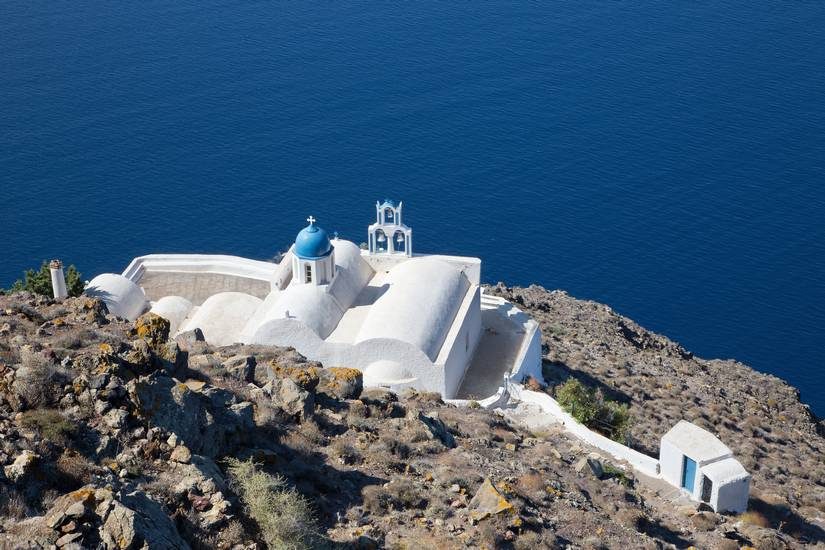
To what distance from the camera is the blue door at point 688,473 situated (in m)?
31.3

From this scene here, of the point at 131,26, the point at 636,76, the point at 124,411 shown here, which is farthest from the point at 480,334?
the point at 131,26

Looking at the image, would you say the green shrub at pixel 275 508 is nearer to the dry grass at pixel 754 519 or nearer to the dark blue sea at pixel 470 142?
the dry grass at pixel 754 519

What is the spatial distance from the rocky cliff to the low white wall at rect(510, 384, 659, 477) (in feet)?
2.45

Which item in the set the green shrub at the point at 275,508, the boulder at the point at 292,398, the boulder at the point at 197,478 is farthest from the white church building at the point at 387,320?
the boulder at the point at 197,478

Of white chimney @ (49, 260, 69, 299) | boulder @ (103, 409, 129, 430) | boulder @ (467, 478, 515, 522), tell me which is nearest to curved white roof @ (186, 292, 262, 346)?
white chimney @ (49, 260, 69, 299)

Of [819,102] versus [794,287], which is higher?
[819,102]

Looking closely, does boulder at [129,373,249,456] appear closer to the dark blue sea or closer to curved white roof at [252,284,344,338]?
curved white roof at [252,284,344,338]

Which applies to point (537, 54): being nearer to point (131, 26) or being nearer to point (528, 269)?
point (528, 269)

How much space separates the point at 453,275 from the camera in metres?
39.6

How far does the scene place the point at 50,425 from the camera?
1788 centimetres

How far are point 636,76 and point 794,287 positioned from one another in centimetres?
3322

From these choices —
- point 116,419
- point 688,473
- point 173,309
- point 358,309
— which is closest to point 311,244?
point 358,309

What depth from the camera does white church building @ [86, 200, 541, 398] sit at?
116ft

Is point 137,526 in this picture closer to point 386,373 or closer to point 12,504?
point 12,504
